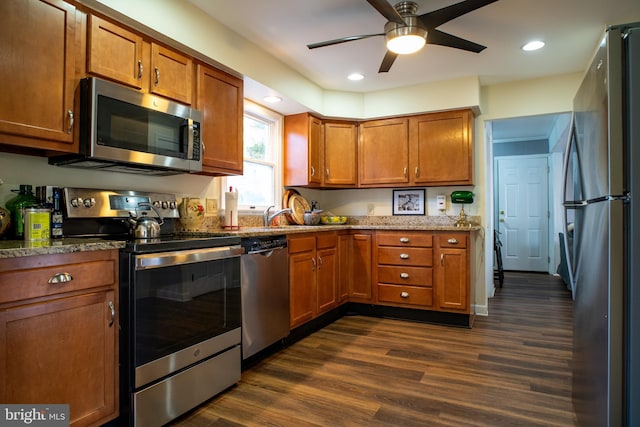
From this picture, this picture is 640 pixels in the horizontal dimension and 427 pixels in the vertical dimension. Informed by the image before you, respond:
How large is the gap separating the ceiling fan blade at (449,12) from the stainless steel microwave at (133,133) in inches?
62.6

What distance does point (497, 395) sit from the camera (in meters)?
2.20

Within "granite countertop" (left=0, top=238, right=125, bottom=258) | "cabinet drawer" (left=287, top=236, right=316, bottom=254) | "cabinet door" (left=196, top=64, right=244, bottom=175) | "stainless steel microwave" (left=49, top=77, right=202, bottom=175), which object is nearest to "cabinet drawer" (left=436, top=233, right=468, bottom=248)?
"cabinet drawer" (left=287, top=236, right=316, bottom=254)

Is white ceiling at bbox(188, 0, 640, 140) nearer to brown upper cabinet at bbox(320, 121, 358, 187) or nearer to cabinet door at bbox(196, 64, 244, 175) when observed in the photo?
cabinet door at bbox(196, 64, 244, 175)

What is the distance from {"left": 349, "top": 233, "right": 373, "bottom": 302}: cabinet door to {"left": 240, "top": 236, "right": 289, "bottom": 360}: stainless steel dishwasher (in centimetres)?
124

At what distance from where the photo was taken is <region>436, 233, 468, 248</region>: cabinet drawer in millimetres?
3549

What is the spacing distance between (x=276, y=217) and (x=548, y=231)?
530 centimetres

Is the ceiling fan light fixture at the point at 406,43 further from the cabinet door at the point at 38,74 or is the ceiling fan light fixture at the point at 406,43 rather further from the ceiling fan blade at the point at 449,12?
the cabinet door at the point at 38,74

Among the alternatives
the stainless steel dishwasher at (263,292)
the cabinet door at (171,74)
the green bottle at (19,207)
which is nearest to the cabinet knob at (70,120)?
the green bottle at (19,207)

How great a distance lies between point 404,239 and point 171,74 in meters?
2.52

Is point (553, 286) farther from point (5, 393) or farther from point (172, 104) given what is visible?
point (5, 393)

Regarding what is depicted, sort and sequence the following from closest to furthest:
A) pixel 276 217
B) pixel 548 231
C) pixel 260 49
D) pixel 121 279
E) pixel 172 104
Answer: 1. pixel 121 279
2. pixel 172 104
3. pixel 260 49
4. pixel 276 217
5. pixel 548 231

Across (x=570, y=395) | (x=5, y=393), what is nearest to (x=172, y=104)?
(x=5, y=393)

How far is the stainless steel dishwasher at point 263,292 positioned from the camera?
2.49 metres

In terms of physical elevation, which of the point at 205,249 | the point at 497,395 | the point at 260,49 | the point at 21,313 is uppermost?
the point at 260,49
